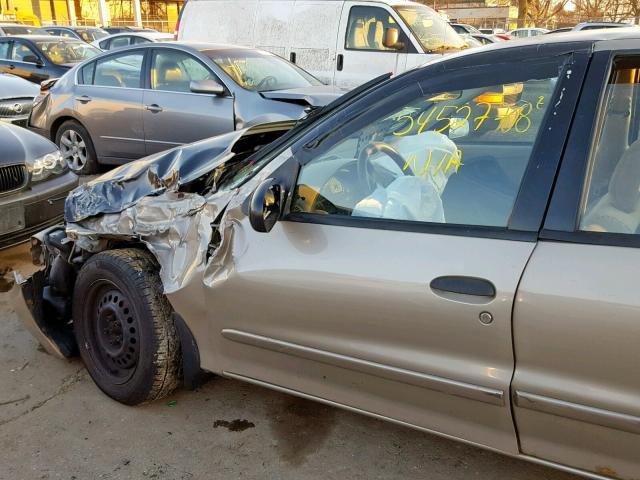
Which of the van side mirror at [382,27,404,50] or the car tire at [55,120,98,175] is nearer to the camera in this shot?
the car tire at [55,120,98,175]

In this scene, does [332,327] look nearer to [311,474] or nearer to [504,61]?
[311,474]

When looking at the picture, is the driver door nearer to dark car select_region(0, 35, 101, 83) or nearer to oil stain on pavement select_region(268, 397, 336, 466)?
oil stain on pavement select_region(268, 397, 336, 466)

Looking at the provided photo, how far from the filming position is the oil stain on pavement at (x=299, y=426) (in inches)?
106

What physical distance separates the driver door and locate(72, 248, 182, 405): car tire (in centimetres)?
24

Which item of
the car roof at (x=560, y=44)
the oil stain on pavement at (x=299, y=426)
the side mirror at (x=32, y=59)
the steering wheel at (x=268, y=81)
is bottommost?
the oil stain on pavement at (x=299, y=426)

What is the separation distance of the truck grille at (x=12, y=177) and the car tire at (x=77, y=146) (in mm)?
3199

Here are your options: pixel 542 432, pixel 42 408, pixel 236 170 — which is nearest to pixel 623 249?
pixel 542 432

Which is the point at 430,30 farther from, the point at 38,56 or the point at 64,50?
the point at 38,56

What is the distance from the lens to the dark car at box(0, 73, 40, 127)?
28.1 feet

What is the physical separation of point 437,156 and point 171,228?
1.17m

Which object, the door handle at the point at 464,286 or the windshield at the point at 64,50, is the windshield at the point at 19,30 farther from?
the door handle at the point at 464,286

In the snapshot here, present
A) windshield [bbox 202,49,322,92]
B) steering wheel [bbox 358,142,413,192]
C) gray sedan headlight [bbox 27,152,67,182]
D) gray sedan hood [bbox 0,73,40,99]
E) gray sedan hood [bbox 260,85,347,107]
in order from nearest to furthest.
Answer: steering wheel [bbox 358,142,413,192] < gray sedan headlight [bbox 27,152,67,182] < gray sedan hood [bbox 260,85,347,107] < windshield [bbox 202,49,322,92] < gray sedan hood [bbox 0,73,40,99]

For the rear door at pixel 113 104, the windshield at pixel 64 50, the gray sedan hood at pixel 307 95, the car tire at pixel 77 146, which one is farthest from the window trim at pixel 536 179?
the windshield at pixel 64 50

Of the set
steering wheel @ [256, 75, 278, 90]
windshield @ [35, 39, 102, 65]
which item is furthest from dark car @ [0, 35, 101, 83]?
steering wheel @ [256, 75, 278, 90]
